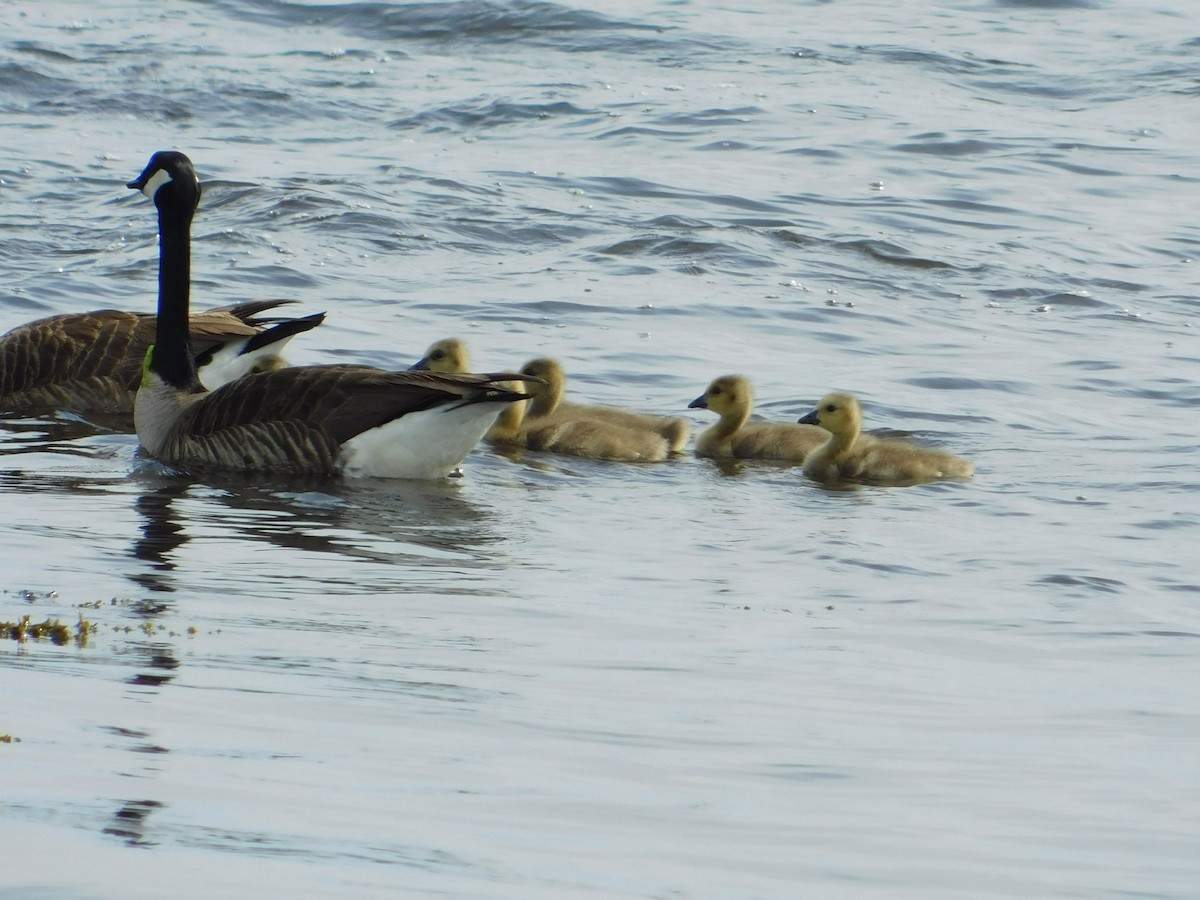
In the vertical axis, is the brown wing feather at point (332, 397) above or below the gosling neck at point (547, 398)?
above

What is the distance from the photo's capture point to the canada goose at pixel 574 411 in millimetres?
10562

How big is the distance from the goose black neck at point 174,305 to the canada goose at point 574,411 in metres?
1.94

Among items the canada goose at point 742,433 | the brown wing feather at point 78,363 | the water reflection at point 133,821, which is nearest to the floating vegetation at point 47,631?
the water reflection at point 133,821

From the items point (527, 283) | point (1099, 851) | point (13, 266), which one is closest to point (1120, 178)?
point (527, 283)

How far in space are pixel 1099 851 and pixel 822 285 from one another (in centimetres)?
1135

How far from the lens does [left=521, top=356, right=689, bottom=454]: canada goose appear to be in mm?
10562

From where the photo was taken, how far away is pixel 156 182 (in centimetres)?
1086

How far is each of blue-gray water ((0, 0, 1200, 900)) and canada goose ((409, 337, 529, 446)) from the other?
9.7 inches

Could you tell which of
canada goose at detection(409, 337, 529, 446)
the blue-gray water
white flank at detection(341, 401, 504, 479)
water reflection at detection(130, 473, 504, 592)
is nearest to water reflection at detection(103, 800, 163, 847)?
the blue-gray water

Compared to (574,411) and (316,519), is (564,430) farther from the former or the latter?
(316,519)

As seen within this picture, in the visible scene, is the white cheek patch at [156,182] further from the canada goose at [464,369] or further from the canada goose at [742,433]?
the canada goose at [742,433]

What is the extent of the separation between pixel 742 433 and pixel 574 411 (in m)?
0.96

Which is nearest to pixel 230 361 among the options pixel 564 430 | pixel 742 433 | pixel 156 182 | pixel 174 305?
pixel 174 305

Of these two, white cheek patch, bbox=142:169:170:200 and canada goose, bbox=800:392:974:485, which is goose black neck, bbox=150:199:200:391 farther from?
canada goose, bbox=800:392:974:485
